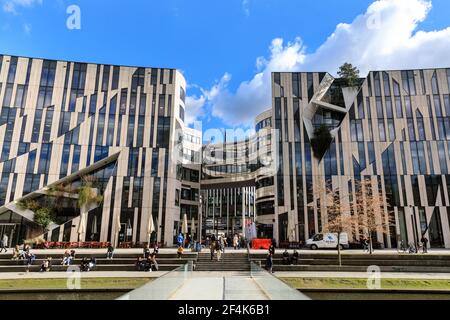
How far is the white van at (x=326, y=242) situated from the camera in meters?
33.8

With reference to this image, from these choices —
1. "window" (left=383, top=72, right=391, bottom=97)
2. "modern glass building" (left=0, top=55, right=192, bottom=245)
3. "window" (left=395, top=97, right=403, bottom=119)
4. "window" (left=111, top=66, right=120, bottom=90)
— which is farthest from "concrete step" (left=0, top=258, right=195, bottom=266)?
"window" (left=383, top=72, right=391, bottom=97)

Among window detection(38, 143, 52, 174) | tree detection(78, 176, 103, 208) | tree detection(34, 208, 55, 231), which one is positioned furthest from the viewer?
window detection(38, 143, 52, 174)

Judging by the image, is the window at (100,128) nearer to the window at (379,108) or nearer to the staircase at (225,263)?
the staircase at (225,263)

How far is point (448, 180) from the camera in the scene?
130 feet

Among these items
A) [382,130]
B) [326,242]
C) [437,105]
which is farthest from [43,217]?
[437,105]

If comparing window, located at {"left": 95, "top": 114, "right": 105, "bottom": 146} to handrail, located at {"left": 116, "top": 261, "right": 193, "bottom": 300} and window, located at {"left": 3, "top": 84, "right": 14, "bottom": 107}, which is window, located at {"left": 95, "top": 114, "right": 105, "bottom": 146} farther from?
handrail, located at {"left": 116, "top": 261, "right": 193, "bottom": 300}

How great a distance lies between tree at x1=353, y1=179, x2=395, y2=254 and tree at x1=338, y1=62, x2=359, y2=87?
14.7 meters

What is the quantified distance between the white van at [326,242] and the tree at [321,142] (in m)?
12.4

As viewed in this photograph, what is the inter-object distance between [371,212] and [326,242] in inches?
229

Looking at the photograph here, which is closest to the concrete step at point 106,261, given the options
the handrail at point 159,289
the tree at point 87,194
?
the handrail at point 159,289

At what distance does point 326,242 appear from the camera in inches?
1334

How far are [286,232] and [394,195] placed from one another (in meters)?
15.1

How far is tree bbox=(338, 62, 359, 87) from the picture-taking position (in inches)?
1740
